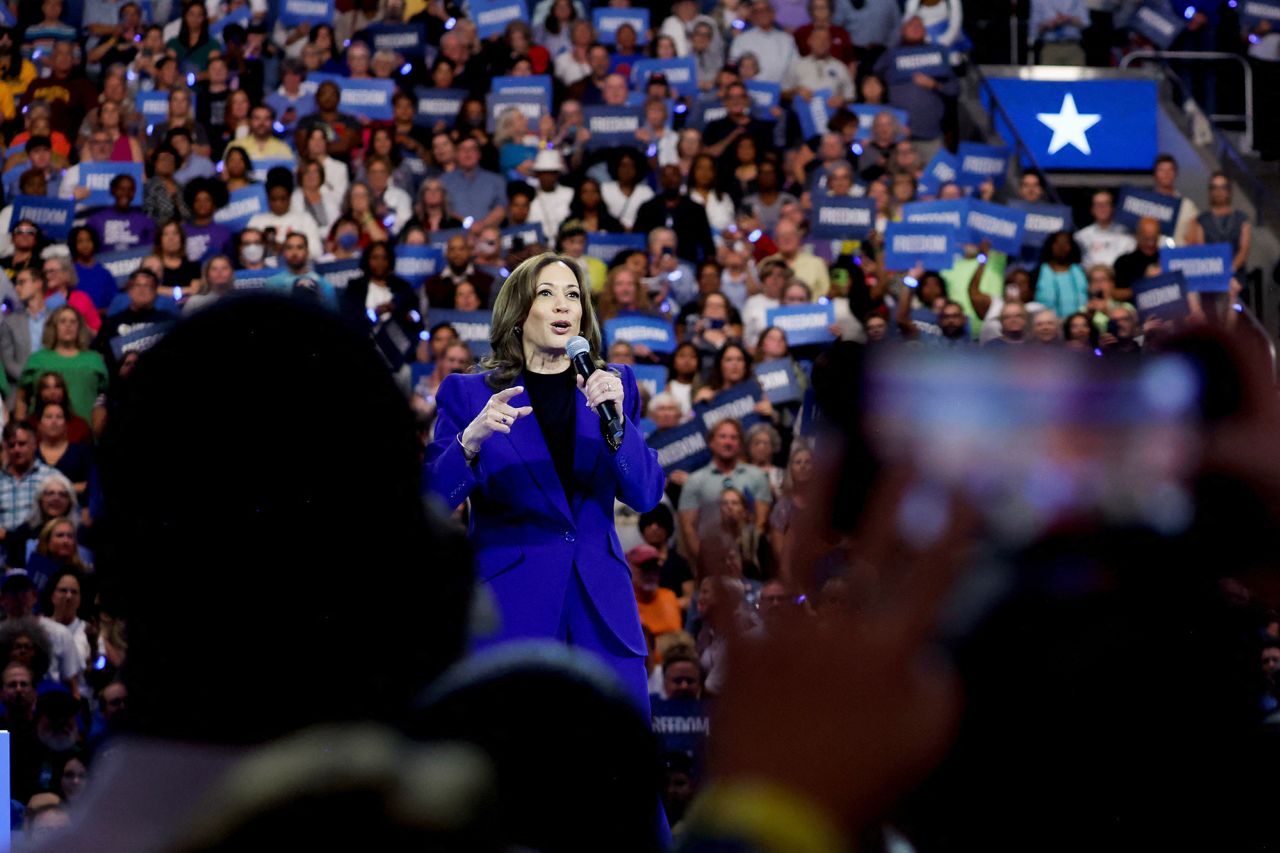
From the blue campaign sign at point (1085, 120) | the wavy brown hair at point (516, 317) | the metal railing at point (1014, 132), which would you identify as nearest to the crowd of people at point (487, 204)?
the metal railing at point (1014, 132)

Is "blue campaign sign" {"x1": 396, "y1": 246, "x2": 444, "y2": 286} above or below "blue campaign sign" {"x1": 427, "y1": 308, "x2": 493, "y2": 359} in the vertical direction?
above

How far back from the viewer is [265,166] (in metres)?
11.4

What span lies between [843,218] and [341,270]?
2980 millimetres

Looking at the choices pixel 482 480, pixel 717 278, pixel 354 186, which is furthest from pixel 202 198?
pixel 482 480

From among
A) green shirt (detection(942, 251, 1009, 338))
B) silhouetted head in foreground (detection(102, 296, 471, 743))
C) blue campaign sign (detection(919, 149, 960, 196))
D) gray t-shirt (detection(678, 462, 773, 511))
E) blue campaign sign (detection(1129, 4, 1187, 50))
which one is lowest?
gray t-shirt (detection(678, 462, 773, 511))

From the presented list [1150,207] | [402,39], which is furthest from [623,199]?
[1150,207]

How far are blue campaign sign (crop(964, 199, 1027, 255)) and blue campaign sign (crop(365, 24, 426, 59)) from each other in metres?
4.03

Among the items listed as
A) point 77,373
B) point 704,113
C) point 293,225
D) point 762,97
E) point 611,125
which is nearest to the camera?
point 77,373

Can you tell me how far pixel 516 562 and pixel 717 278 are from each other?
680 centimetres

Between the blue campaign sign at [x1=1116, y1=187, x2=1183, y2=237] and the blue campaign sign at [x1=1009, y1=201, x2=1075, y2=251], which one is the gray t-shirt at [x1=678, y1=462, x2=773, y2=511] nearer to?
the blue campaign sign at [x1=1009, y1=201, x2=1075, y2=251]

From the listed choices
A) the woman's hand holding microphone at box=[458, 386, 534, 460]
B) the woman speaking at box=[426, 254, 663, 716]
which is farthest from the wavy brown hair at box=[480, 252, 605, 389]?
the woman's hand holding microphone at box=[458, 386, 534, 460]

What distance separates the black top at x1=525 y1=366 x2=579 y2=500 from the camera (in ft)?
13.2

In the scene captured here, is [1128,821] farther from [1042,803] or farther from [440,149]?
[440,149]

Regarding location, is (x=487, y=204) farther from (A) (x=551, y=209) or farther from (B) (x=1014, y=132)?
(B) (x=1014, y=132)
